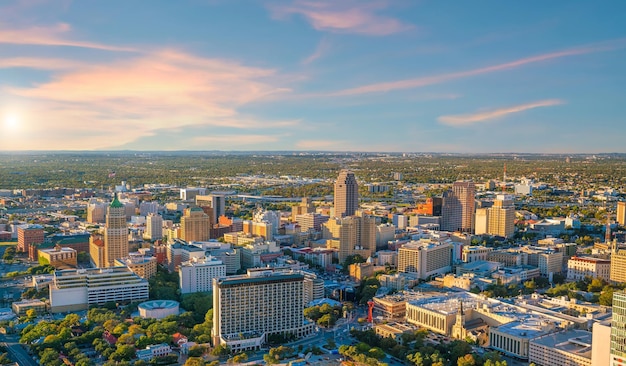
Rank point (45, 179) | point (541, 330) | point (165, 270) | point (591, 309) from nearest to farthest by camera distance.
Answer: point (541, 330)
point (591, 309)
point (165, 270)
point (45, 179)

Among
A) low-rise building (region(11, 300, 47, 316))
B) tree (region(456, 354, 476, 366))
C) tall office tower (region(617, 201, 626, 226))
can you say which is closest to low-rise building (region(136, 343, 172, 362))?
low-rise building (region(11, 300, 47, 316))

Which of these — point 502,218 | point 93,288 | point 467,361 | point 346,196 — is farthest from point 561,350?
point 346,196

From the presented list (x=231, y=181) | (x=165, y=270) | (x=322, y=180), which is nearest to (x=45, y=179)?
(x=231, y=181)

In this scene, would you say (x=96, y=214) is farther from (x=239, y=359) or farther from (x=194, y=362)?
(x=194, y=362)

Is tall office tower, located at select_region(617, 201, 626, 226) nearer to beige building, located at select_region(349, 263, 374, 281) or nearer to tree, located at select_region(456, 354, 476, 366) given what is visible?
beige building, located at select_region(349, 263, 374, 281)

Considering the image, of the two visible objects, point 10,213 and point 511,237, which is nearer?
point 511,237

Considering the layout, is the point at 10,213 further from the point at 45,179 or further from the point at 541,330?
the point at 541,330
